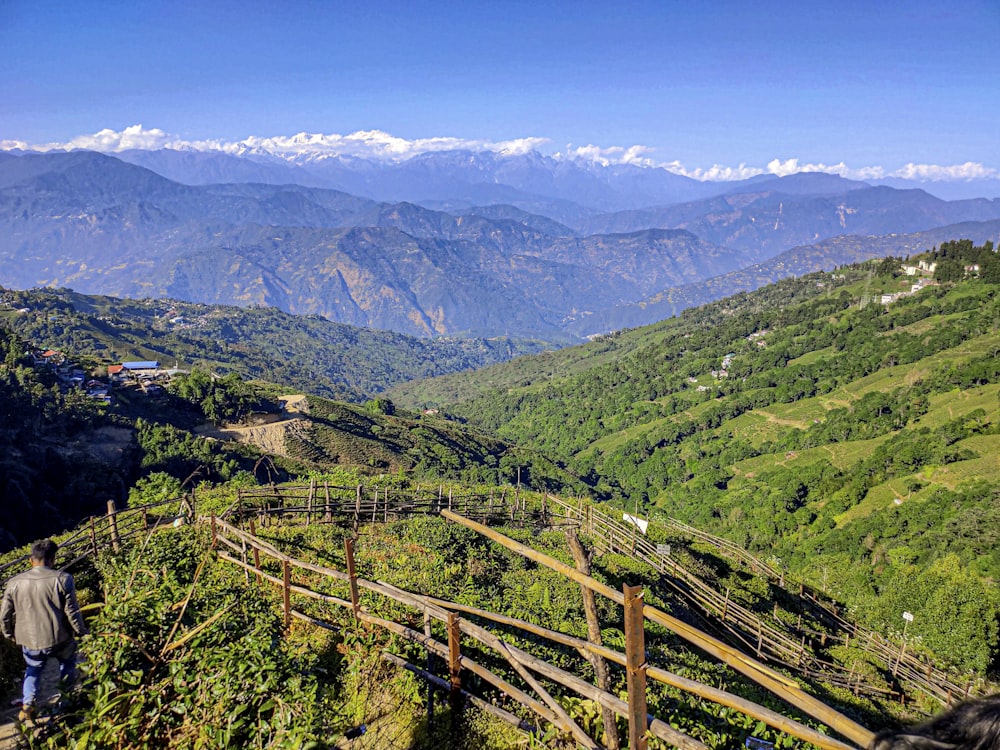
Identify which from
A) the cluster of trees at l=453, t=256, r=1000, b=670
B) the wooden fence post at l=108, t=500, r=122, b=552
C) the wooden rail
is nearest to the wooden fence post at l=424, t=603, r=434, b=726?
the wooden fence post at l=108, t=500, r=122, b=552

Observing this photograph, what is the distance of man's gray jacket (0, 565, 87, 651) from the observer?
548cm

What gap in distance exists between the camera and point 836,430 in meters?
64.8

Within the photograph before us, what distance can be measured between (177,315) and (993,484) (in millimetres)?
205486

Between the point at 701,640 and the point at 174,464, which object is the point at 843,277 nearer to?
the point at 174,464

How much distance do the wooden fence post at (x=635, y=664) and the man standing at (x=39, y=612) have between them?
5443mm

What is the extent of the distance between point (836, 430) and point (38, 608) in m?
74.0

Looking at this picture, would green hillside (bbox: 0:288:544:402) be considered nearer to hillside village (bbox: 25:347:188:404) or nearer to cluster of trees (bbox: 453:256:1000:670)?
hillside village (bbox: 25:347:188:404)

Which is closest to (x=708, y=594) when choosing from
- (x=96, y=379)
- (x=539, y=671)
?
(x=539, y=671)

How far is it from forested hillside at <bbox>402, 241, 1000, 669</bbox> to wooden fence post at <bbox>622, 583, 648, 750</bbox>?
2303cm

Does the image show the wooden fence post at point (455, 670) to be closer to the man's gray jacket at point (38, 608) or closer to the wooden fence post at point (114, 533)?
the man's gray jacket at point (38, 608)

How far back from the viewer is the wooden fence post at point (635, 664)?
3594 mm

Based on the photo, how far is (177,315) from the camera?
184 m

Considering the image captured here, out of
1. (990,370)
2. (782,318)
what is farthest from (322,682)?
(782,318)

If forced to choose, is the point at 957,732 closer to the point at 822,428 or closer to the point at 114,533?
the point at 114,533
